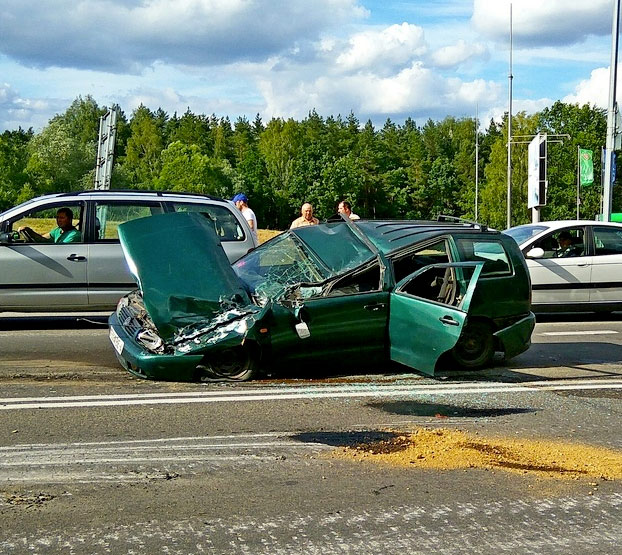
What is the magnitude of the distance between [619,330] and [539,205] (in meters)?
12.2

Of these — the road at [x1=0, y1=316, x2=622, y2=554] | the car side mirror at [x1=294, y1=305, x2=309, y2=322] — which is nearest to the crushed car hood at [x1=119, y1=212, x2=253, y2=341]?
the car side mirror at [x1=294, y1=305, x2=309, y2=322]

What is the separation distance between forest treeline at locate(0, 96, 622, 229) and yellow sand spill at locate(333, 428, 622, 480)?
66.8 meters

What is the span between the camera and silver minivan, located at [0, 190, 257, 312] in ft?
35.6

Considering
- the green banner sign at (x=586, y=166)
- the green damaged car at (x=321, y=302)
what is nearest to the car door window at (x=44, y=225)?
the green damaged car at (x=321, y=302)

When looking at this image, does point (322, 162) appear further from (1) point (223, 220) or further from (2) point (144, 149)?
(1) point (223, 220)

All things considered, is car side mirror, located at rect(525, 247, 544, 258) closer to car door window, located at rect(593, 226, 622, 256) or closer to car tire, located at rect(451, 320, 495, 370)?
car door window, located at rect(593, 226, 622, 256)

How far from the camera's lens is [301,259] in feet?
27.4

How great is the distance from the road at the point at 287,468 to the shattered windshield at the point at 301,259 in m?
0.91

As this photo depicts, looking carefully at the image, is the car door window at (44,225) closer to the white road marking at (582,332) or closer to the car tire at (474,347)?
the car tire at (474,347)

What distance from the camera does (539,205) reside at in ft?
77.0

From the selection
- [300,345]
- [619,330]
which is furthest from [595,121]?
[300,345]

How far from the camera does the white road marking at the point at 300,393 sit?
6.68 m

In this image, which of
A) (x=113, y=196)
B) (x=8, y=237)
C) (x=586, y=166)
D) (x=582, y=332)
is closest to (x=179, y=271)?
(x=113, y=196)

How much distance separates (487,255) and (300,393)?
2528 millimetres
